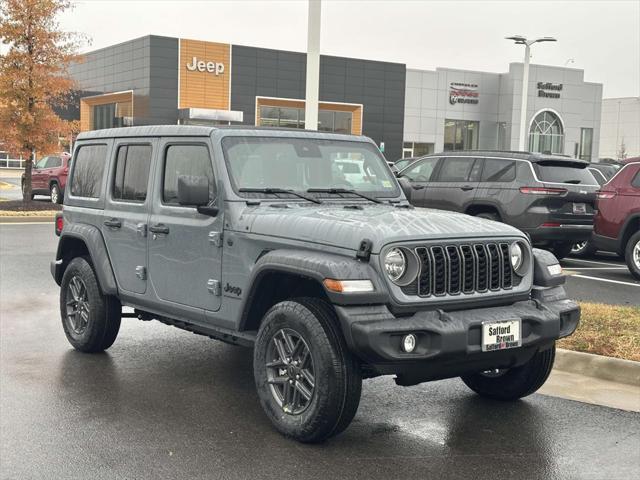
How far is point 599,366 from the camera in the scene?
6.57 m

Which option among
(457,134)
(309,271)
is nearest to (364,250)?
(309,271)

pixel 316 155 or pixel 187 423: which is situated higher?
pixel 316 155

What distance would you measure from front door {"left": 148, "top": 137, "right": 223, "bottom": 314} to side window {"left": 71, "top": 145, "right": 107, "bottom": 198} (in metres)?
1.03

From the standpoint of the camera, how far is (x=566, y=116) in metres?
64.9

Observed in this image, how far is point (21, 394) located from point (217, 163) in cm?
218

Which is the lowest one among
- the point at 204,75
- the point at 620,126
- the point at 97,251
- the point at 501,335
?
the point at 501,335

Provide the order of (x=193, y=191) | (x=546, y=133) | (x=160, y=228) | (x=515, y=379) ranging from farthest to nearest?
(x=546, y=133), (x=160, y=228), (x=515, y=379), (x=193, y=191)

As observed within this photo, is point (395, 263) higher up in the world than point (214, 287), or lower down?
higher up

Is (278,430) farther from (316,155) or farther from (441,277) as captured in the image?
(316,155)

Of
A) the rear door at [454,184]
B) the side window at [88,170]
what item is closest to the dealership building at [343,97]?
the rear door at [454,184]

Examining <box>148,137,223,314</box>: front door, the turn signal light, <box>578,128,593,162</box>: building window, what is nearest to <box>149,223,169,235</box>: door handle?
<box>148,137,223,314</box>: front door

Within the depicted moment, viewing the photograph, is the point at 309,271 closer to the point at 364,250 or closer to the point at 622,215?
the point at 364,250

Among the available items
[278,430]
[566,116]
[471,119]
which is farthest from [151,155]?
[566,116]

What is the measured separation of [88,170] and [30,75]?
19.6m
